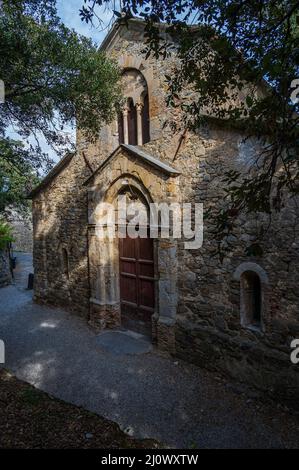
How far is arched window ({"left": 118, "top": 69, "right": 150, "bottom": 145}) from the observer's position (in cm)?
689

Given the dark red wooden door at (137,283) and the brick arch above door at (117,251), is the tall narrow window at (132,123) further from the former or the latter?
the dark red wooden door at (137,283)

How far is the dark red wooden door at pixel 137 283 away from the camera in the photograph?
268 inches

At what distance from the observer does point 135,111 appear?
7.14 m

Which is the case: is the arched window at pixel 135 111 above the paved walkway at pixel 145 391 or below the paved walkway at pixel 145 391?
above

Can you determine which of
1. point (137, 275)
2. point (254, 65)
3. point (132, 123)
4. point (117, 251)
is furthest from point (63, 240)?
point (254, 65)

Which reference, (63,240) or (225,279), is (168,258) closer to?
(225,279)

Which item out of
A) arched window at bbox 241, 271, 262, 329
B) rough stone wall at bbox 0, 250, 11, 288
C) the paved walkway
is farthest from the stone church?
rough stone wall at bbox 0, 250, 11, 288

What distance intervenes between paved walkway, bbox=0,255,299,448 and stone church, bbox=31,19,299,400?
0.43 metres

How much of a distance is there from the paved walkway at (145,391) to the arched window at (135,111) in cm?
501

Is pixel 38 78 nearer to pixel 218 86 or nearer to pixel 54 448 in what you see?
pixel 218 86

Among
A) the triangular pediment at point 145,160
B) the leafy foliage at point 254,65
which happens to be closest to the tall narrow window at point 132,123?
the triangular pediment at point 145,160

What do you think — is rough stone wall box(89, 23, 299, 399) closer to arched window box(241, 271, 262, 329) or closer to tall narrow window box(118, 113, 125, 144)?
arched window box(241, 271, 262, 329)

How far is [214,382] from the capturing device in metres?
5.26
